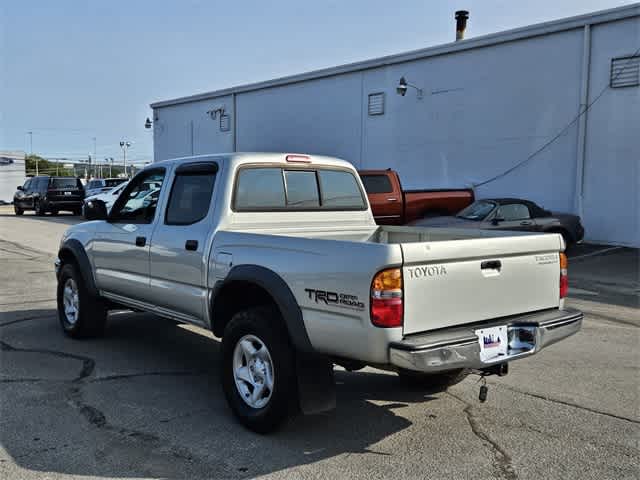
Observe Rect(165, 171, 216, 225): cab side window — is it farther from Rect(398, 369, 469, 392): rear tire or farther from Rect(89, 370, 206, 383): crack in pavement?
Rect(398, 369, 469, 392): rear tire

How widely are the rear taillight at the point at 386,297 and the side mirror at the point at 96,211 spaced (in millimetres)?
3566

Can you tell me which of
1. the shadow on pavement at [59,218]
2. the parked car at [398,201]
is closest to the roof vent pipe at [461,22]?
the parked car at [398,201]

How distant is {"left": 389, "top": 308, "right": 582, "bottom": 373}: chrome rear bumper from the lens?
10.7 ft

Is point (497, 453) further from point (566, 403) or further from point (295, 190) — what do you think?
point (295, 190)

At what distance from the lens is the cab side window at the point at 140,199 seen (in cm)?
542

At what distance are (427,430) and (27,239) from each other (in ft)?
52.2

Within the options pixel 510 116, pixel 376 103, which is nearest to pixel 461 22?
pixel 376 103

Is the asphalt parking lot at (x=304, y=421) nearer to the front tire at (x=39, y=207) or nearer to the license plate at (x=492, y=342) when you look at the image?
the license plate at (x=492, y=342)

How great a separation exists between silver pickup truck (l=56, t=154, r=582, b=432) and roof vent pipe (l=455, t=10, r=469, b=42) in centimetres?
1687

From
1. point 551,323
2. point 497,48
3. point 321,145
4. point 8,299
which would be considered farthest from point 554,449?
point 321,145

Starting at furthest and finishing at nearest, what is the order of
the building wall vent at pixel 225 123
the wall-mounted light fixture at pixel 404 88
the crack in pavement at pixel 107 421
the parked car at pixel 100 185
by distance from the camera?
the parked car at pixel 100 185 → the building wall vent at pixel 225 123 → the wall-mounted light fixture at pixel 404 88 → the crack in pavement at pixel 107 421

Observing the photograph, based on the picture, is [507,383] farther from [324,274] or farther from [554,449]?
[324,274]

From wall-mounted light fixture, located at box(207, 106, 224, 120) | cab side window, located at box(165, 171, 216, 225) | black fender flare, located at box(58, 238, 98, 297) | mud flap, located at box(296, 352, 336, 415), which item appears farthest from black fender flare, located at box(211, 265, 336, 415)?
wall-mounted light fixture, located at box(207, 106, 224, 120)

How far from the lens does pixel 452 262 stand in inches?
139
